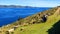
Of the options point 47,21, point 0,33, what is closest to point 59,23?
point 47,21

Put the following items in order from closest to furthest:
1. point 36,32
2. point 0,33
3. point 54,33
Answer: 1. point 54,33
2. point 36,32
3. point 0,33

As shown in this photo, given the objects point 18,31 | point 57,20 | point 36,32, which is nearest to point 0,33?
point 18,31

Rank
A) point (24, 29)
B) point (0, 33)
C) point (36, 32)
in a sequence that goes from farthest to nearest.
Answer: point (0, 33) → point (24, 29) → point (36, 32)

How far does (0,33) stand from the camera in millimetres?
27891

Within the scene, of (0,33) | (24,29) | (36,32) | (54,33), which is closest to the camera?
(54,33)

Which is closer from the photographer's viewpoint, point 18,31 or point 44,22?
point 18,31

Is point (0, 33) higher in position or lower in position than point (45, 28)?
lower

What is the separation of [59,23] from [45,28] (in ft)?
5.80

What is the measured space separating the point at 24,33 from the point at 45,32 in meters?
2.64

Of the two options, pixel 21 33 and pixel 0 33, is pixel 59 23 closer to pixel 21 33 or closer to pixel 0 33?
pixel 21 33

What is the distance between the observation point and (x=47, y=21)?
1108 inches

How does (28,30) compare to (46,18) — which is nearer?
(28,30)

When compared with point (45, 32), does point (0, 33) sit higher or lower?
lower

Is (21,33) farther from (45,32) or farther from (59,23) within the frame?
(59,23)
